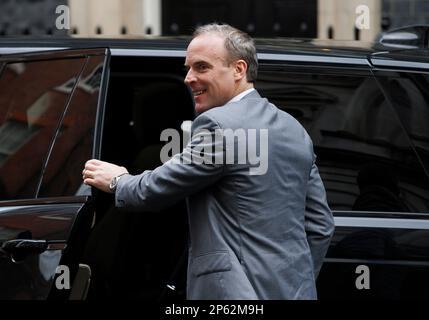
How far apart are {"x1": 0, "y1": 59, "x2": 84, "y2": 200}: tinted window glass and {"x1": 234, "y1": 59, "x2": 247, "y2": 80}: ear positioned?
0.96m

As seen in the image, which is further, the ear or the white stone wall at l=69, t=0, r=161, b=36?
the white stone wall at l=69, t=0, r=161, b=36

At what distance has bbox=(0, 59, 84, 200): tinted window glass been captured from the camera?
381 cm

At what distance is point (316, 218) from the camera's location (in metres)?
3.27

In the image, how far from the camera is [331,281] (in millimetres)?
3684

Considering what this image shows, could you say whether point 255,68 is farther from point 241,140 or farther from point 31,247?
point 31,247

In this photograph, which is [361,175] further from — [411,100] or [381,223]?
[411,100]

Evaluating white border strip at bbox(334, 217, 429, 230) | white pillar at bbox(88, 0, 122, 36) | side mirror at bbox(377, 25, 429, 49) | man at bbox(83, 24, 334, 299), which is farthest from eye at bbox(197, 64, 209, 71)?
white pillar at bbox(88, 0, 122, 36)

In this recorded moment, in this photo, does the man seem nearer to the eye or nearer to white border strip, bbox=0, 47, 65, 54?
the eye

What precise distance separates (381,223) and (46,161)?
1214mm

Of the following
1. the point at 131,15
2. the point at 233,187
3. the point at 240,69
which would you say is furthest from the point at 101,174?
the point at 131,15

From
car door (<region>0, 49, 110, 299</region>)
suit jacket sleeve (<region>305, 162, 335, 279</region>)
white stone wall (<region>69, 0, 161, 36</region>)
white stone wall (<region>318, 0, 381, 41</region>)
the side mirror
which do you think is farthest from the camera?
white stone wall (<region>69, 0, 161, 36</region>)

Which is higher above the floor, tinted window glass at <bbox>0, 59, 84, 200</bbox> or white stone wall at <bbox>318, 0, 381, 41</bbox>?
white stone wall at <bbox>318, 0, 381, 41</bbox>
